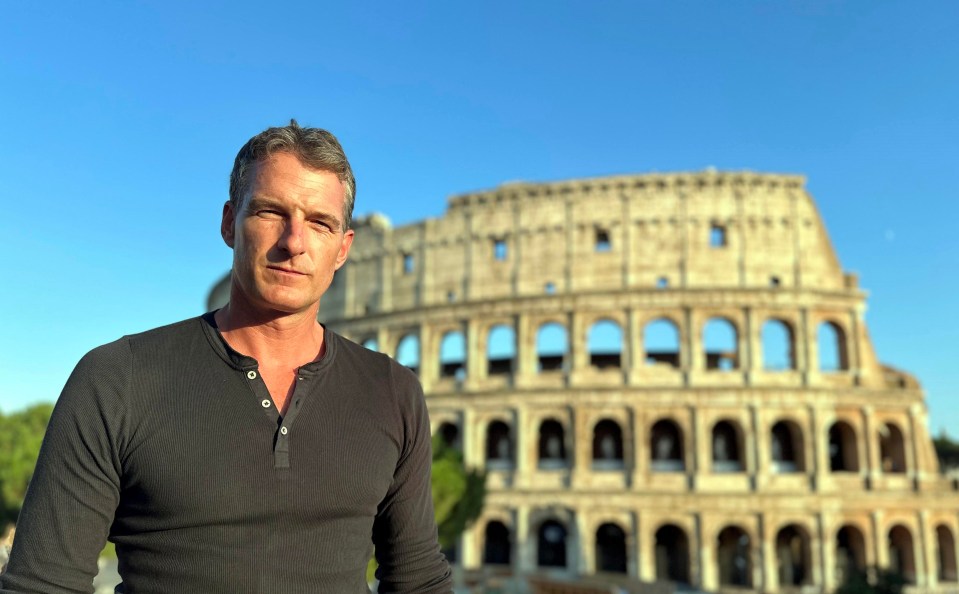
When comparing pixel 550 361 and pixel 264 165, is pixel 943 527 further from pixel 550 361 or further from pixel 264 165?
pixel 264 165

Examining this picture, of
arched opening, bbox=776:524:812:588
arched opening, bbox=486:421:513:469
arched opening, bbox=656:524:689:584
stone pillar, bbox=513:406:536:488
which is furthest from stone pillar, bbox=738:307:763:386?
arched opening, bbox=486:421:513:469

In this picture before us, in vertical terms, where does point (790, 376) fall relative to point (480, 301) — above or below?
below

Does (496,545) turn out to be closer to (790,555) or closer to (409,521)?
(790,555)

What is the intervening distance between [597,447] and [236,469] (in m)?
33.5

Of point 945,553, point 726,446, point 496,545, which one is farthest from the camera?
point 496,545

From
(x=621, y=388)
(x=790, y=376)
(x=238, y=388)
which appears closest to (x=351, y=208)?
(x=238, y=388)

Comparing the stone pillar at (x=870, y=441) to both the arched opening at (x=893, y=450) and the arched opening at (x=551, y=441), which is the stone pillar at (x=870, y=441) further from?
the arched opening at (x=551, y=441)

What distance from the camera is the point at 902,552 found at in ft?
103

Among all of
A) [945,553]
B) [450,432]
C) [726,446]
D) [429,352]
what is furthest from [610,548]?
[945,553]

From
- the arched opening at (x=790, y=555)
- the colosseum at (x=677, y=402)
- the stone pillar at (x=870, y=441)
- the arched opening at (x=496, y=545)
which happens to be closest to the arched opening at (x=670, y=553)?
the colosseum at (x=677, y=402)

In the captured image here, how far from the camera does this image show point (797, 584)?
101ft

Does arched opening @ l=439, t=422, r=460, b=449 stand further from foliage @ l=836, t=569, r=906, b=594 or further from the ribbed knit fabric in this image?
the ribbed knit fabric

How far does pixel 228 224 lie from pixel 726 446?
33.7 meters

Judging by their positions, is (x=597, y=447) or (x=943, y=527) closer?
(x=943, y=527)
